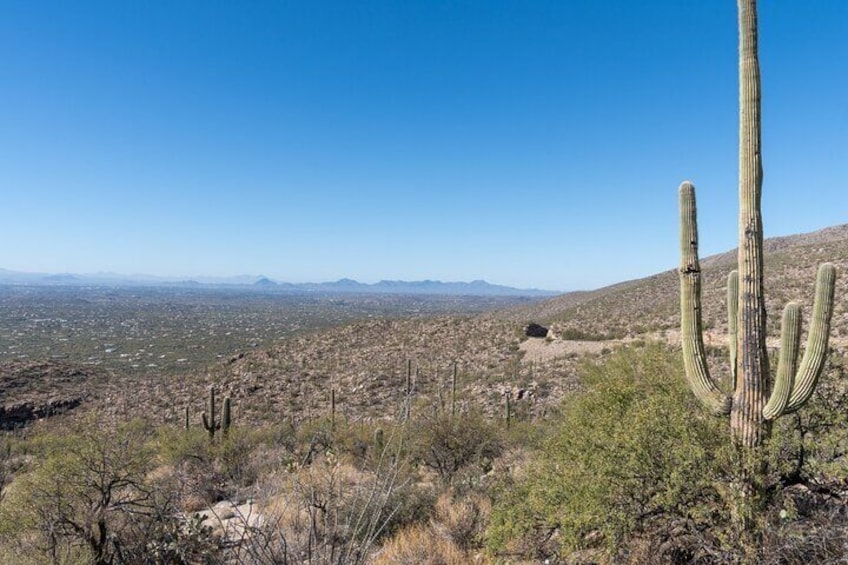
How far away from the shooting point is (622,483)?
506 centimetres

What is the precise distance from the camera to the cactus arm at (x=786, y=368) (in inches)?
195

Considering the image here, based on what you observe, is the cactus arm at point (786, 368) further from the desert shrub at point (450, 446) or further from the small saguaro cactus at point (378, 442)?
the small saguaro cactus at point (378, 442)

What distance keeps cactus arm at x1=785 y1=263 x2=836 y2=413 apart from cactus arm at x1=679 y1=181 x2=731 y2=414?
24.7 inches

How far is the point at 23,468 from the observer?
959 cm

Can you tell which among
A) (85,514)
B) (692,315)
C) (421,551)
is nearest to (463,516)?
(421,551)

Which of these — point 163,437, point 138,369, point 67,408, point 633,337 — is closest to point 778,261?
point 633,337

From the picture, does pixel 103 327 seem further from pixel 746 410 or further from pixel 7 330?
pixel 746 410

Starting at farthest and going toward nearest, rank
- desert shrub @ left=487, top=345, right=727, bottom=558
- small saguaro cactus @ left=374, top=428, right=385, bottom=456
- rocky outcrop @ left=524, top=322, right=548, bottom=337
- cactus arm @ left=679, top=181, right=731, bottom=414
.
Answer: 1. rocky outcrop @ left=524, top=322, right=548, bottom=337
2. small saguaro cactus @ left=374, top=428, right=385, bottom=456
3. cactus arm @ left=679, top=181, right=731, bottom=414
4. desert shrub @ left=487, top=345, right=727, bottom=558

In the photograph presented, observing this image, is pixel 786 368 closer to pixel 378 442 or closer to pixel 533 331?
pixel 378 442

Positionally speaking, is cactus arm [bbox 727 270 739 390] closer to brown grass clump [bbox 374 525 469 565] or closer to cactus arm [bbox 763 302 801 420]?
cactus arm [bbox 763 302 801 420]

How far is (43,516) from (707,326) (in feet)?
80.9

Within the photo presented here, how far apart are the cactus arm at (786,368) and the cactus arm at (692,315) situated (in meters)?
0.39

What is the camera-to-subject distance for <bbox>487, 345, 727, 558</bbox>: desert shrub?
4.92 meters

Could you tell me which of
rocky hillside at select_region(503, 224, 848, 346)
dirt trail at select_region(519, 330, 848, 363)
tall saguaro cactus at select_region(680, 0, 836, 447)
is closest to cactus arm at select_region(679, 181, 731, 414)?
tall saguaro cactus at select_region(680, 0, 836, 447)
